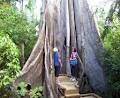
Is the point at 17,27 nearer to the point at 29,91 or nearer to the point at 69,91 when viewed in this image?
the point at 29,91

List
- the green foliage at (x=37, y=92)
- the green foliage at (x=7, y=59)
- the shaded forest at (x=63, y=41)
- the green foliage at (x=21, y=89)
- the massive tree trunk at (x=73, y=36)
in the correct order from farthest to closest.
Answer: the massive tree trunk at (x=73, y=36) → the shaded forest at (x=63, y=41) → the green foliage at (x=37, y=92) → the green foliage at (x=21, y=89) → the green foliage at (x=7, y=59)

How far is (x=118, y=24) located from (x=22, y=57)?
136 inches

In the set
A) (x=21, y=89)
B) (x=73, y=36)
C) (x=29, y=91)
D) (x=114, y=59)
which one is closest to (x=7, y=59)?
(x=21, y=89)

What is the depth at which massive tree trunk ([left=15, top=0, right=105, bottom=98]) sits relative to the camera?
424 inches

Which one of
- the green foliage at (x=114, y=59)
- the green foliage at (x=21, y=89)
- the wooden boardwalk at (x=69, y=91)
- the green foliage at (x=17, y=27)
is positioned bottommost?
the wooden boardwalk at (x=69, y=91)

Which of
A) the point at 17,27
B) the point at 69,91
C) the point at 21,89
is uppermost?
the point at 17,27

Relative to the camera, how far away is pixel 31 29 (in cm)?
1155

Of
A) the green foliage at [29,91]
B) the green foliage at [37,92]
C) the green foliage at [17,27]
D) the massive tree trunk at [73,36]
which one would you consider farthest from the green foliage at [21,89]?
the green foliage at [17,27]

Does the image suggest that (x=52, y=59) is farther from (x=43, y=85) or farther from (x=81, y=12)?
(x=81, y=12)

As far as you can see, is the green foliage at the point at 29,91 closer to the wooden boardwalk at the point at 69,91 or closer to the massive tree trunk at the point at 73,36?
the wooden boardwalk at the point at 69,91

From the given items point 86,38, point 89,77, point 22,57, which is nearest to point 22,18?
point 22,57

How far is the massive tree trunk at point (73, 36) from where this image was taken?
1076 centimetres

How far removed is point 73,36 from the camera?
11.8m

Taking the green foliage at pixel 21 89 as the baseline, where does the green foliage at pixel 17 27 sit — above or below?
above
